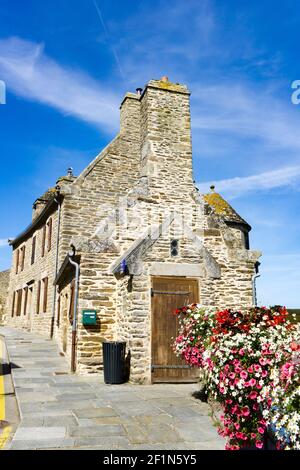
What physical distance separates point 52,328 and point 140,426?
11.9 metres

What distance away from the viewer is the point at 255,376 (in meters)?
4.03

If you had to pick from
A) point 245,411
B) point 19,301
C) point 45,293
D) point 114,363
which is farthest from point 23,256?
point 245,411

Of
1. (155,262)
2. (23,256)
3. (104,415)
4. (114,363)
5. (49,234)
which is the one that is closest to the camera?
(104,415)

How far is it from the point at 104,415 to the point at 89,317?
4.04 meters

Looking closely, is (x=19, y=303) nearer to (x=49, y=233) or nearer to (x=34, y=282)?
(x=34, y=282)

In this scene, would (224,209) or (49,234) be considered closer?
(49,234)

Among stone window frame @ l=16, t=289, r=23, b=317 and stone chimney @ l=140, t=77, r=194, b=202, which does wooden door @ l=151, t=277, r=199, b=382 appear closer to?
stone chimney @ l=140, t=77, r=194, b=202

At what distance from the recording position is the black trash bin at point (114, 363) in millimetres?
8719

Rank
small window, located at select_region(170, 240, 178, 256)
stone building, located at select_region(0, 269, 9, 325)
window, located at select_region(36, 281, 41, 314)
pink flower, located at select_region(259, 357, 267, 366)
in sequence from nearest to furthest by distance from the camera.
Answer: pink flower, located at select_region(259, 357, 267, 366)
small window, located at select_region(170, 240, 178, 256)
window, located at select_region(36, 281, 41, 314)
stone building, located at select_region(0, 269, 9, 325)

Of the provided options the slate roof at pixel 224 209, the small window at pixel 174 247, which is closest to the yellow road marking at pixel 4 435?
the small window at pixel 174 247

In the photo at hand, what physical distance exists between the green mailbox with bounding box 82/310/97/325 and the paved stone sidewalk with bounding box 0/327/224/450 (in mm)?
1374

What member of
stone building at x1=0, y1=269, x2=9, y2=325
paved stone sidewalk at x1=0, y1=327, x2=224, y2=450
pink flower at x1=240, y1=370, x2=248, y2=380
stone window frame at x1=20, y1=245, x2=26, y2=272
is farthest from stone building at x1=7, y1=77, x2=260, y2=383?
stone building at x1=0, y1=269, x2=9, y2=325

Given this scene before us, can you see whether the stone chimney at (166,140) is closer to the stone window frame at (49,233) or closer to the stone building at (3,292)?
the stone window frame at (49,233)

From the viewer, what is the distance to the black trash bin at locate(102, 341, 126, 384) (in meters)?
8.72
